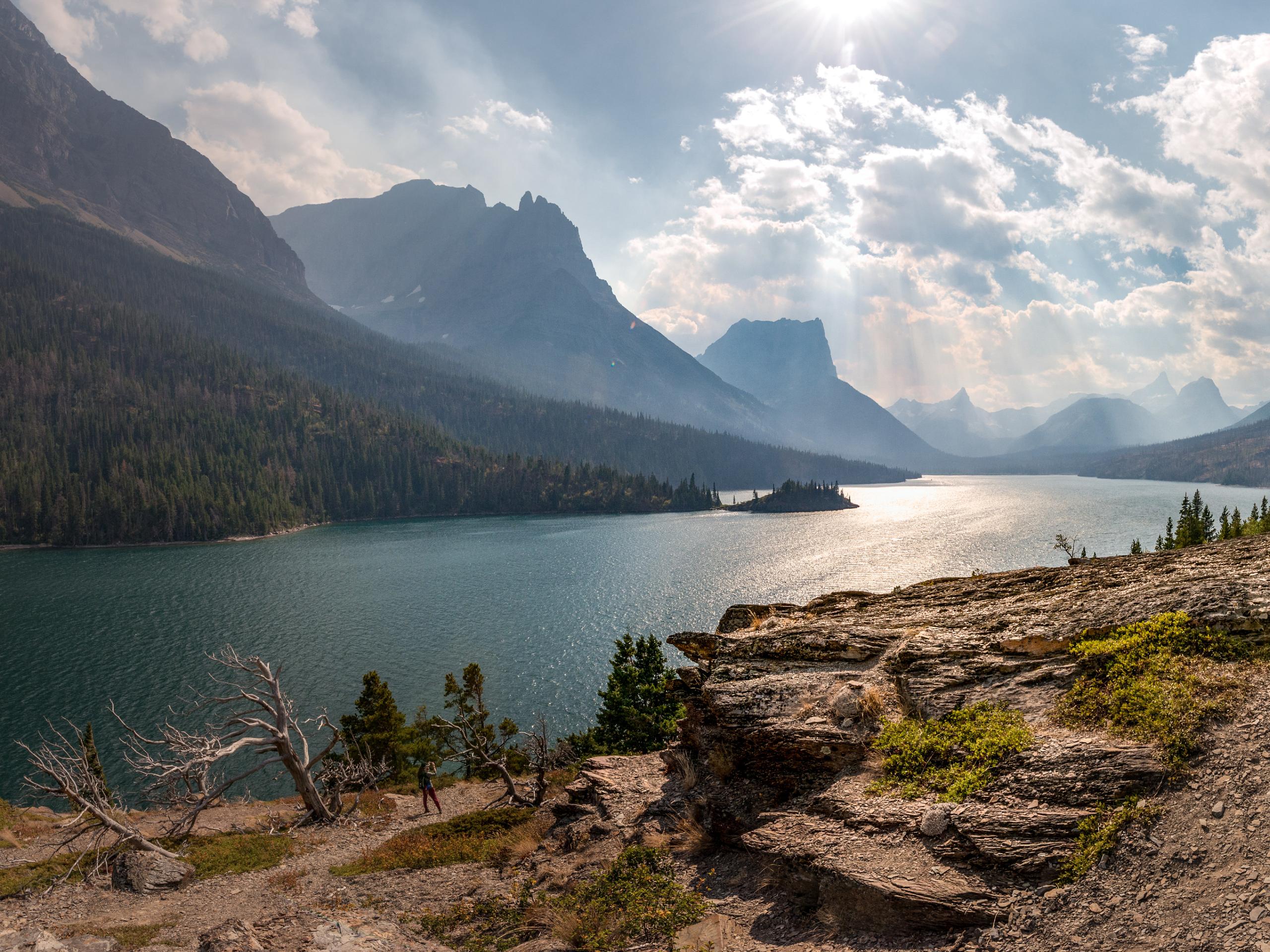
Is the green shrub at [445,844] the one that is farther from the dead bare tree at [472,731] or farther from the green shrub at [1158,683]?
the green shrub at [1158,683]

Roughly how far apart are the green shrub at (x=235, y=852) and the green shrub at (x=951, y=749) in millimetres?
23580

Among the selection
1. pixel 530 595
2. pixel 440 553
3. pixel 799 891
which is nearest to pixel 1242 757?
pixel 799 891

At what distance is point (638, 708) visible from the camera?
40406mm

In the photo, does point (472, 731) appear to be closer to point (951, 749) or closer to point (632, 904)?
point (632, 904)

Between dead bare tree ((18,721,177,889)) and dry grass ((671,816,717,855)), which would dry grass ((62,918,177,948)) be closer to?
dead bare tree ((18,721,177,889))

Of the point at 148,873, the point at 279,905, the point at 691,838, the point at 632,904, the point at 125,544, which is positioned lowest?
the point at 148,873

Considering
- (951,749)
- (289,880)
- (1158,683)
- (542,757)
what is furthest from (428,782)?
(1158,683)

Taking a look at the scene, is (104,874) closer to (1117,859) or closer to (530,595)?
(1117,859)

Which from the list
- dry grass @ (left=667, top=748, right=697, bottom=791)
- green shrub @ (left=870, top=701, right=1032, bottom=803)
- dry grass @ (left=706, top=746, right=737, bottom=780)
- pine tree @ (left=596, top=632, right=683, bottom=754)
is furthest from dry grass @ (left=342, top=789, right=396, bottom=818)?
green shrub @ (left=870, top=701, right=1032, bottom=803)

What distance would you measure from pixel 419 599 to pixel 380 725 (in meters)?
57.2

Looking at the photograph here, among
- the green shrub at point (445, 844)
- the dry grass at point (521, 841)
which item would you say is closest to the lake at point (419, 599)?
the green shrub at point (445, 844)

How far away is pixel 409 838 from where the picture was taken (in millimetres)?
23578

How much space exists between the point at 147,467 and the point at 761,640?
23596 cm

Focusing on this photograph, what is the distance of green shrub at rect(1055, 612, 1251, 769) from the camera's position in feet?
31.6
